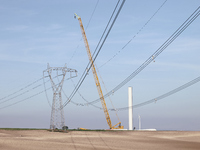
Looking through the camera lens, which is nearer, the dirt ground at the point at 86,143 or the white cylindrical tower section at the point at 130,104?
the dirt ground at the point at 86,143

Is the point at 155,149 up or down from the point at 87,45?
down

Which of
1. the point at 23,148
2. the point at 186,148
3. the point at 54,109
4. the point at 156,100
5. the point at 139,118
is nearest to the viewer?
the point at 23,148

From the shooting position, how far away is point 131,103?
142 metres

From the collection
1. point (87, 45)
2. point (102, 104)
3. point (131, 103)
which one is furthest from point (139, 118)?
point (87, 45)

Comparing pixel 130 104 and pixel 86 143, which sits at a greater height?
pixel 130 104

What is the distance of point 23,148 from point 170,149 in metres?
26.3

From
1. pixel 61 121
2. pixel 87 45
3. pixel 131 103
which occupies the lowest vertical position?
pixel 61 121

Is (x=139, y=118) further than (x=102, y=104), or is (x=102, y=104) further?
(x=102, y=104)

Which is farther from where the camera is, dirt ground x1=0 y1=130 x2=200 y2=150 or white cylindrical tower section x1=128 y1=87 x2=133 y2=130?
white cylindrical tower section x1=128 y1=87 x2=133 y2=130

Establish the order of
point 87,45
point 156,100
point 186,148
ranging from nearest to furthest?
point 186,148, point 156,100, point 87,45

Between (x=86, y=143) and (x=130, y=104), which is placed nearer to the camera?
(x=86, y=143)

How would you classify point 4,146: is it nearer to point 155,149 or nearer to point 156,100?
point 155,149

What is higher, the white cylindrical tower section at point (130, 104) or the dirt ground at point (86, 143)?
the white cylindrical tower section at point (130, 104)

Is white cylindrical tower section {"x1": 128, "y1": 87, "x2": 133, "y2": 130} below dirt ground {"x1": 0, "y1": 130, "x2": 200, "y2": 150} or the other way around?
the other way around
